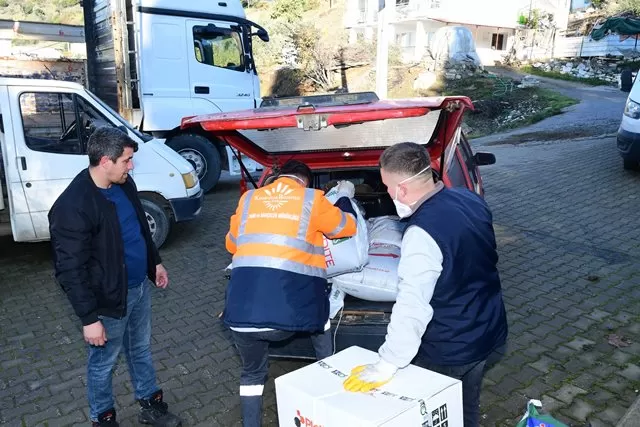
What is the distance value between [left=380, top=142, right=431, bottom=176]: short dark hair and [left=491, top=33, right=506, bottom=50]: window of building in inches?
1536

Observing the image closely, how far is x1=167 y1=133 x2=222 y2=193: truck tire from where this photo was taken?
9094mm

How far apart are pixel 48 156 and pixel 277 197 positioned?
4.01 metres

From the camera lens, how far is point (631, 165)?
8961mm

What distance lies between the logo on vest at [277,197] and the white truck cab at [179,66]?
6.06 metres

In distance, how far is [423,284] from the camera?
2.06 meters

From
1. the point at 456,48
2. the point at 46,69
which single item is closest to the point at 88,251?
the point at 46,69

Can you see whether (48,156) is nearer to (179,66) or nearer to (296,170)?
(296,170)

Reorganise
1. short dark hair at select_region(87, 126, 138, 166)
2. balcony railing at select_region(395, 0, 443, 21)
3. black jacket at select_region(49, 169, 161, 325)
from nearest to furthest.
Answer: black jacket at select_region(49, 169, 161, 325) → short dark hair at select_region(87, 126, 138, 166) → balcony railing at select_region(395, 0, 443, 21)

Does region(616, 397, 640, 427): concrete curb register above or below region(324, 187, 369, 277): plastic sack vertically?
below

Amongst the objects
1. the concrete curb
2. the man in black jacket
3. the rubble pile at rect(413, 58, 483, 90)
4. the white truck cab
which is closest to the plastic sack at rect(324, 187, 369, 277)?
the man in black jacket

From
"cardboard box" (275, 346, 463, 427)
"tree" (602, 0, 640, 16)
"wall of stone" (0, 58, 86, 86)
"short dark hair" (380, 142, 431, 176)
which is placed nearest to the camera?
"cardboard box" (275, 346, 463, 427)

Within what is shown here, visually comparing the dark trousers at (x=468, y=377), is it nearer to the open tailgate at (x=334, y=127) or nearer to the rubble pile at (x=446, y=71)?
the open tailgate at (x=334, y=127)

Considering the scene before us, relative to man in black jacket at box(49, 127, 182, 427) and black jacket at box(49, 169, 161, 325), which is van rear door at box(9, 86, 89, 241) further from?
black jacket at box(49, 169, 161, 325)

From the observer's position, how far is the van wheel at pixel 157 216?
20.1ft
